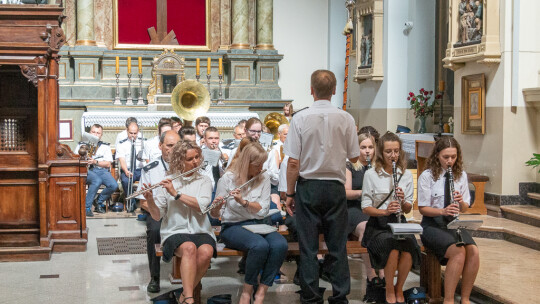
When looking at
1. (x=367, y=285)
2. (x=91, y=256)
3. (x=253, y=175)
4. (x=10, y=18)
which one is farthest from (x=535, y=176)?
(x=10, y=18)

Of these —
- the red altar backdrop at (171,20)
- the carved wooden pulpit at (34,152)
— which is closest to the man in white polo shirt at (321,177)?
the carved wooden pulpit at (34,152)

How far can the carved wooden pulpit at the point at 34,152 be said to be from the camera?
25.0 ft

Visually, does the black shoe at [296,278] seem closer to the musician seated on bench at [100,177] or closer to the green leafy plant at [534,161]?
the green leafy plant at [534,161]

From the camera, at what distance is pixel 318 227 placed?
5430 millimetres

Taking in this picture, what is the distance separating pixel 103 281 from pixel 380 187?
2.65 meters

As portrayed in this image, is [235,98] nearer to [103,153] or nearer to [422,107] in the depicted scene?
[422,107]

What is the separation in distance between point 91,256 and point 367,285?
10.3 ft

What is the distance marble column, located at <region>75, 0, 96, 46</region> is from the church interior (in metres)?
0.04

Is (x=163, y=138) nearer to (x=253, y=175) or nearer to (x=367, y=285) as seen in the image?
(x=253, y=175)

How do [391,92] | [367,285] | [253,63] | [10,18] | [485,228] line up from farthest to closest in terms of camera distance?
[253,63] → [391,92] → [485,228] → [10,18] → [367,285]

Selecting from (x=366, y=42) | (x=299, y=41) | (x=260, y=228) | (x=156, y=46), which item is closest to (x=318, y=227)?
(x=260, y=228)

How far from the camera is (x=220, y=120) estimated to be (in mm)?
13836

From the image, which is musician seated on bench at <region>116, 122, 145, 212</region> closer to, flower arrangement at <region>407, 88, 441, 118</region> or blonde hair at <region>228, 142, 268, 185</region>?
flower arrangement at <region>407, 88, 441, 118</region>

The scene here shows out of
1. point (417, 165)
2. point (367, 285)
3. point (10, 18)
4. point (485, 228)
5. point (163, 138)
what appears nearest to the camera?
point (367, 285)
